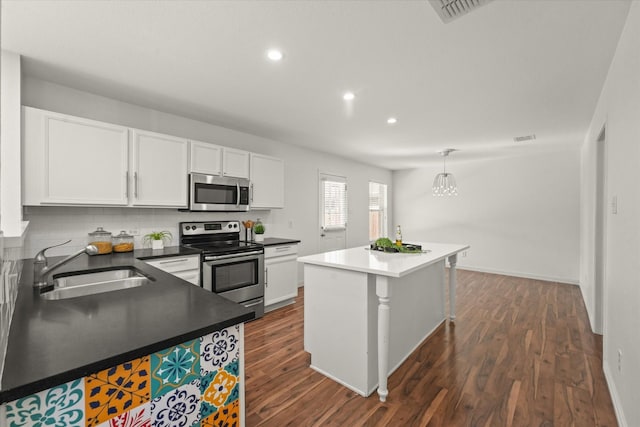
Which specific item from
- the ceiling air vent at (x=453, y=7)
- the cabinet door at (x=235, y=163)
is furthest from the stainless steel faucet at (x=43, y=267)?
the ceiling air vent at (x=453, y=7)

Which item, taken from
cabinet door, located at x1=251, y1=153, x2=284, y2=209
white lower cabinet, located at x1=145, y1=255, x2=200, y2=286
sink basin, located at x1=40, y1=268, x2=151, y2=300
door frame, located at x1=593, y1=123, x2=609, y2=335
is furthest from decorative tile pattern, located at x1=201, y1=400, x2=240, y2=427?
door frame, located at x1=593, y1=123, x2=609, y2=335

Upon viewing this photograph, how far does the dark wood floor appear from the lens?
1.91m

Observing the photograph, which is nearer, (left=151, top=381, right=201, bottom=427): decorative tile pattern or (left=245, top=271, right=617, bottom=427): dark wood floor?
(left=151, top=381, right=201, bottom=427): decorative tile pattern

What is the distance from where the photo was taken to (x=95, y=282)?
6.98 ft

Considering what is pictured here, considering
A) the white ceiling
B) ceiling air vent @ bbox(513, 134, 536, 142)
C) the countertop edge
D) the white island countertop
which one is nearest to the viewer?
the countertop edge

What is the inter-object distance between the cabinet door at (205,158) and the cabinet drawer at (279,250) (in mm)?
1093

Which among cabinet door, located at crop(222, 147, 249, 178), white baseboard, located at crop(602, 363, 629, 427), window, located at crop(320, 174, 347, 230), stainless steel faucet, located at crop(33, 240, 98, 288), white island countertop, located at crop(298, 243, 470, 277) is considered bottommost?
white baseboard, located at crop(602, 363, 629, 427)

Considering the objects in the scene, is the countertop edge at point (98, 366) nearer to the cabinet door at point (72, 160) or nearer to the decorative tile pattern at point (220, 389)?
the decorative tile pattern at point (220, 389)

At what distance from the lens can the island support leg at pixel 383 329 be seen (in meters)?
2.04

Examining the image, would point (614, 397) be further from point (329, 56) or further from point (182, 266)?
point (182, 266)

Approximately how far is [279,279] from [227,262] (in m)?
0.86

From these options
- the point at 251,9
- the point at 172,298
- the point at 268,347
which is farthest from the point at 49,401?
the point at 268,347

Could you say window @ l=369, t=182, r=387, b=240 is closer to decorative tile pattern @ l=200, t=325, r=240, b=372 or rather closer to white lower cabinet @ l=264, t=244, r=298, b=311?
white lower cabinet @ l=264, t=244, r=298, b=311

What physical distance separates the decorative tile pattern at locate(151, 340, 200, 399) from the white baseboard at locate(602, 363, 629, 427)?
2.37m
